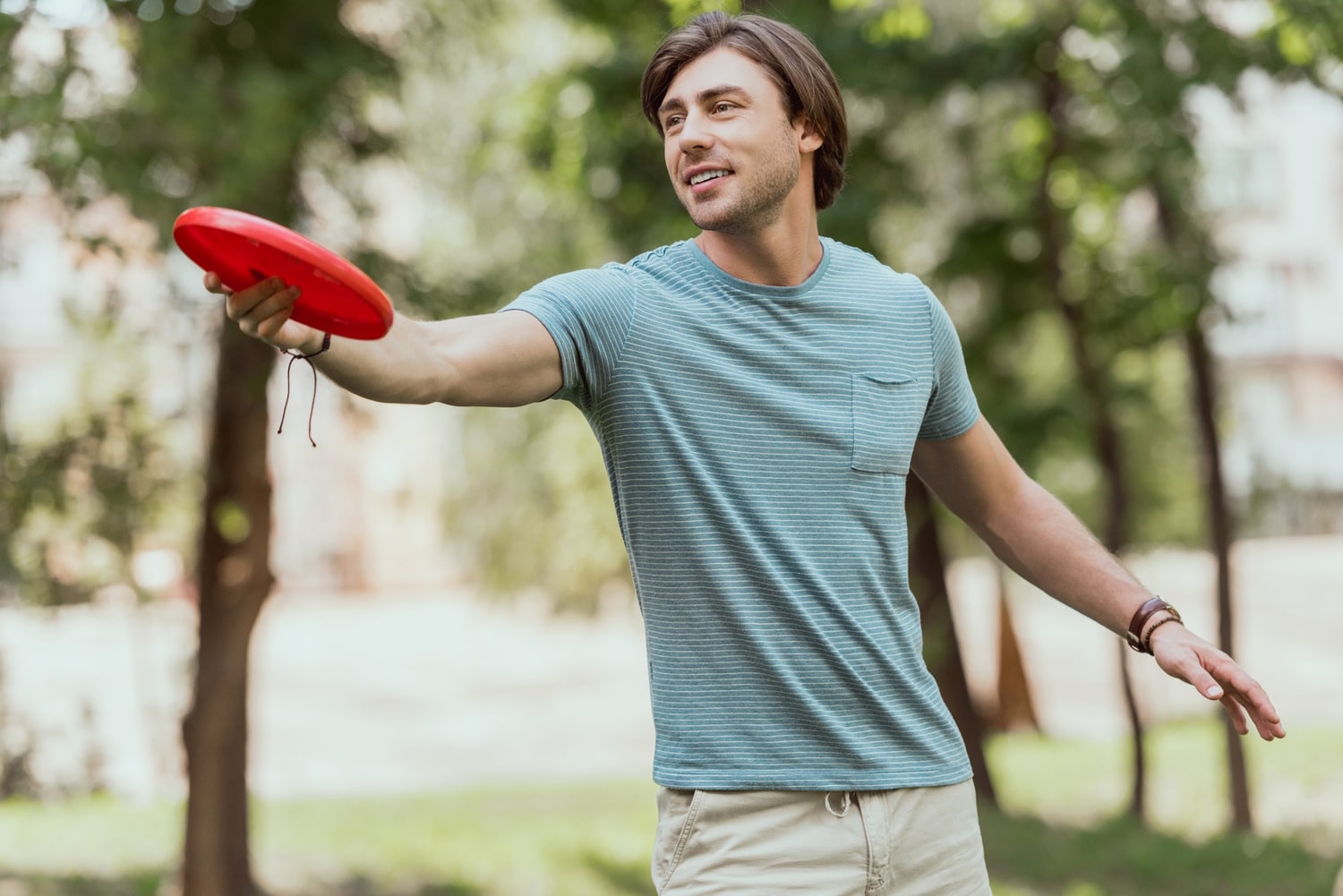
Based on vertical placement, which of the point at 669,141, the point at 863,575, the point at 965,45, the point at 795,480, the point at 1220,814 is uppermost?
the point at 965,45

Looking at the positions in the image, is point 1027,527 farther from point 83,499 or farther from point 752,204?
point 83,499

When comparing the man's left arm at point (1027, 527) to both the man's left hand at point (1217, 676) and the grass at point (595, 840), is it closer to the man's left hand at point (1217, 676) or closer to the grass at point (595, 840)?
the man's left hand at point (1217, 676)

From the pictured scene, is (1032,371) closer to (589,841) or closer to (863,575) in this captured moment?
(589,841)

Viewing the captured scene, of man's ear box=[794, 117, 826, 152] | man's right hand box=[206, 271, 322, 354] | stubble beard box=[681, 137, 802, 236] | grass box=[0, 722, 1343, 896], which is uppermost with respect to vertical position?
man's ear box=[794, 117, 826, 152]

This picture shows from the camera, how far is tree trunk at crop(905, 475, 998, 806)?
31.1 ft

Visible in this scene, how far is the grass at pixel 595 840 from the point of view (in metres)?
8.59

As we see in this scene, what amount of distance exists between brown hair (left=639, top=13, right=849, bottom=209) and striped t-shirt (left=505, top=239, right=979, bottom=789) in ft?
1.13

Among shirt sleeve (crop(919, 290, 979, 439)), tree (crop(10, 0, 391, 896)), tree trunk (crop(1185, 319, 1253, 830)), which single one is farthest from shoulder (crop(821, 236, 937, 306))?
tree trunk (crop(1185, 319, 1253, 830))

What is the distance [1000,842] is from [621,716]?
34.0 ft

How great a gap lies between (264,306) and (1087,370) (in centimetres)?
866

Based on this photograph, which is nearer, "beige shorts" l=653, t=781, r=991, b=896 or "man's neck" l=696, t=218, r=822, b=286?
"beige shorts" l=653, t=781, r=991, b=896

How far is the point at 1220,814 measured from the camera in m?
11.5

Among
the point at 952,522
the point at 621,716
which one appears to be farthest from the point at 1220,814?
the point at 621,716

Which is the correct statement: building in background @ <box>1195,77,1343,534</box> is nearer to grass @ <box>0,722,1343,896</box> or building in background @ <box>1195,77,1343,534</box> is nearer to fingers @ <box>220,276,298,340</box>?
grass @ <box>0,722,1343,896</box>
